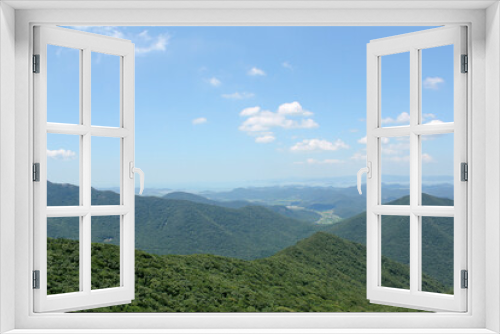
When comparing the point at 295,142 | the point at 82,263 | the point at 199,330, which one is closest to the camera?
the point at 199,330

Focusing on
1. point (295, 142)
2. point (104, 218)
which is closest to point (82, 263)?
point (104, 218)

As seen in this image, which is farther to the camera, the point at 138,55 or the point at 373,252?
the point at 138,55


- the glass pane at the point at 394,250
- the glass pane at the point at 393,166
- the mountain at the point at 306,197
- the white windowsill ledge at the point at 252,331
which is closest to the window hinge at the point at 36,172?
the white windowsill ledge at the point at 252,331

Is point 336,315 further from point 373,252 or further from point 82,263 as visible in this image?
point 82,263

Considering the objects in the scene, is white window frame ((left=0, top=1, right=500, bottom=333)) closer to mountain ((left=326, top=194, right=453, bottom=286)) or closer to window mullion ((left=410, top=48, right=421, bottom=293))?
window mullion ((left=410, top=48, right=421, bottom=293))

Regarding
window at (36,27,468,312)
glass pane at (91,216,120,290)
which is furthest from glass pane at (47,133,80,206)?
window at (36,27,468,312)

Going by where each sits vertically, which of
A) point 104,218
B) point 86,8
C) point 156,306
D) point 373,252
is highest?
point 86,8

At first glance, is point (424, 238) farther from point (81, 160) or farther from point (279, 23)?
point (81, 160)
